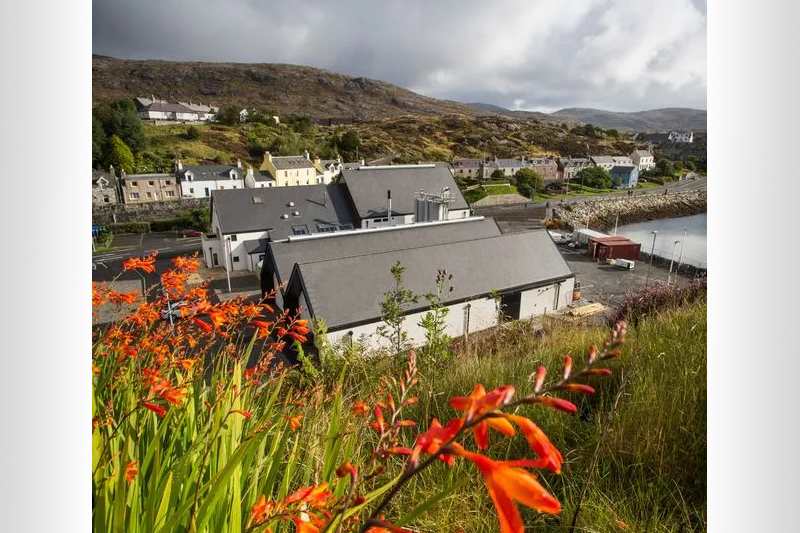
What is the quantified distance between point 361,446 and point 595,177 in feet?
112

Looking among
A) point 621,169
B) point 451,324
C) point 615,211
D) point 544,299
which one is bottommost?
point 451,324

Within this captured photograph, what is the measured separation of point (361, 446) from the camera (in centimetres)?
126

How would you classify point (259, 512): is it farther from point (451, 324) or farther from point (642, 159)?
point (642, 159)

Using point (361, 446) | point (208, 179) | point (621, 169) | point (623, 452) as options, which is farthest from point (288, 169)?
point (621, 169)

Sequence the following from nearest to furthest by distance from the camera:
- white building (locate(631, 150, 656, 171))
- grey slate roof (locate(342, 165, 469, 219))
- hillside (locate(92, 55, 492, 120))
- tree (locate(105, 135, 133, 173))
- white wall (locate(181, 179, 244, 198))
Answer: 1. hillside (locate(92, 55, 492, 120))
2. tree (locate(105, 135, 133, 173))
3. grey slate roof (locate(342, 165, 469, 219))
4. white wall (locate(181, 179, 244, 198))
5. white building (locate(631, 150, 656, 171))

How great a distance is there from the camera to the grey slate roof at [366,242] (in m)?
8.60

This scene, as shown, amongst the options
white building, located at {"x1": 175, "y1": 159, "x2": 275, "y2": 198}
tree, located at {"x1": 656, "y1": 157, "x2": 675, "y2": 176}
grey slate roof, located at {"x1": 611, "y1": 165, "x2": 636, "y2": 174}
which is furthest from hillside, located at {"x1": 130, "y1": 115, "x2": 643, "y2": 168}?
tree, located at {"x1": 656, "y1": 157, "x2": 675, "y2": 176}

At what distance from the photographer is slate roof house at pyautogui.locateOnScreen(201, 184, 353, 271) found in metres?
13.1

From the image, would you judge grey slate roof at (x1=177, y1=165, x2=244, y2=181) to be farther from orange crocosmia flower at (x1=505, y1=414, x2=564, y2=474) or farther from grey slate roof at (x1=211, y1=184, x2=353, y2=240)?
orange crocosmia flower at (x1=505, y1=414, x2=564, y2=474)
